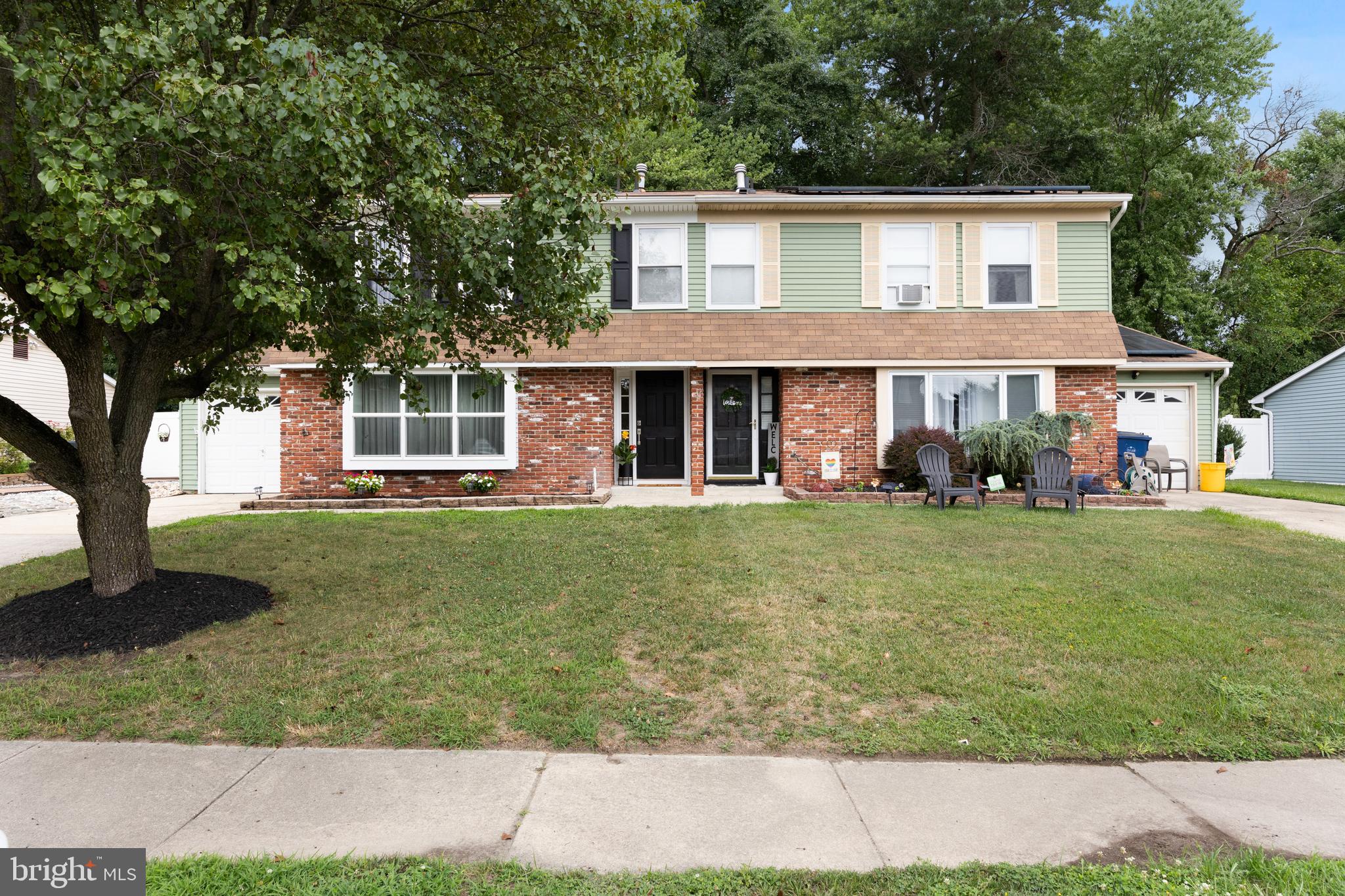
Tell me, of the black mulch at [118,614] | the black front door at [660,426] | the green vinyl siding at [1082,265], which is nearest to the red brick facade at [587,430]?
the black front door at [660,426]

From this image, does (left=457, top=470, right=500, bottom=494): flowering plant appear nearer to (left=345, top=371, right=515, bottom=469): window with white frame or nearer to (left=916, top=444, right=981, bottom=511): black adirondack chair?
(left=345, top=371, right=515, bottom=469): window with white frame

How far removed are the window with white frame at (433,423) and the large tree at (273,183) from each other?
5651 mm

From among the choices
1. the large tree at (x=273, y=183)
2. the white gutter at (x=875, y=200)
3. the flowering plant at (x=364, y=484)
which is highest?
the white gutter at (x=875, y=200)

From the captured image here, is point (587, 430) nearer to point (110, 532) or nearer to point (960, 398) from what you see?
point (960, 398)

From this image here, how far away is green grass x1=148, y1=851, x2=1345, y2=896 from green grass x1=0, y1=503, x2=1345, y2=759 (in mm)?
1033

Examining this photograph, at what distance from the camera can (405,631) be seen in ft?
18.5

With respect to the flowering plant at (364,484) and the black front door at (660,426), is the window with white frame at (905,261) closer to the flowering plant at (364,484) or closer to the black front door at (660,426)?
the black front door at (660,426)

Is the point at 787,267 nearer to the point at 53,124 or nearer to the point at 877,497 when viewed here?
the point at 877,497

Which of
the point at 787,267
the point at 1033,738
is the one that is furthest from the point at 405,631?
the point at 787,267

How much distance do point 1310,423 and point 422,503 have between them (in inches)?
861

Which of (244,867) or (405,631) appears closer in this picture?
(244,867)

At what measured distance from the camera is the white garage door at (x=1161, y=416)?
53.4 ft

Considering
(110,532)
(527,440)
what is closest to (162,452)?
(527,440)

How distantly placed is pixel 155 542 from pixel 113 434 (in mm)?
3746
